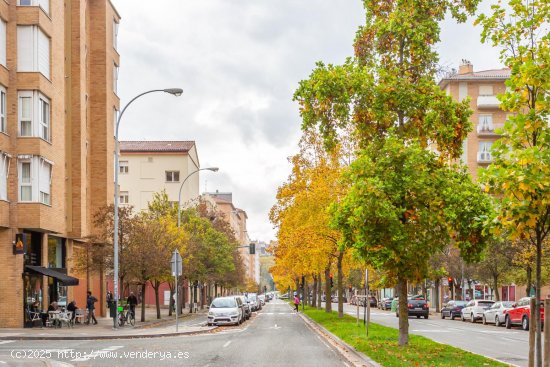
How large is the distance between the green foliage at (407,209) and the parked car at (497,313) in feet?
76.1

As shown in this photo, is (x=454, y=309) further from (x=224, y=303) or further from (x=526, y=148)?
(x=526, y=148)

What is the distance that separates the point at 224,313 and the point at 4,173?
1276 cm

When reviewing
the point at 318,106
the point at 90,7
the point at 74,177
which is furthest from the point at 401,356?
the point at 90,7

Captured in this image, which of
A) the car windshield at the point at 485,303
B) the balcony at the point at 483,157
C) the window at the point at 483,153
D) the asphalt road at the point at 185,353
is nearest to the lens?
the asphalt road at the point at 185,353

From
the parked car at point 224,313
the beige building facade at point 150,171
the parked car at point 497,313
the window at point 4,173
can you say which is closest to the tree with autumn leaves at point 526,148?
the window at point 4,173

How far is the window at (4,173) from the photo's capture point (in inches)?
1249

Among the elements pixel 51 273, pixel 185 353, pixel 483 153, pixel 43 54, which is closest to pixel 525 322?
pixel 185 353

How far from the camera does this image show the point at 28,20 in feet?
109

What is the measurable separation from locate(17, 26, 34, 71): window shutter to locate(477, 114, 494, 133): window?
58475mm

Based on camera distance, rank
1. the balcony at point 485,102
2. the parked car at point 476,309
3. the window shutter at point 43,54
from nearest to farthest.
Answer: the window shutter at point 43,54
the parked car at point 476,309
the balcony at point 485,102

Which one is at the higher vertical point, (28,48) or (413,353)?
(28,48)

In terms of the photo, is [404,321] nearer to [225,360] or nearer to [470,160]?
[225,360]

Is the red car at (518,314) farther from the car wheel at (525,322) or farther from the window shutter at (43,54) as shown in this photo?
the window shutter at (43,54)

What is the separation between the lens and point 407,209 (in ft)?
59.5
